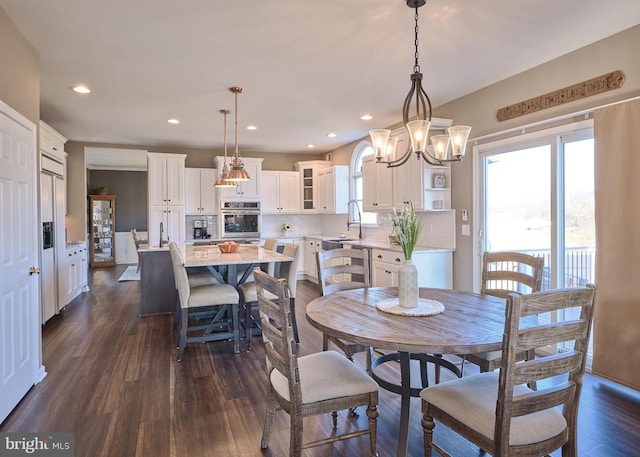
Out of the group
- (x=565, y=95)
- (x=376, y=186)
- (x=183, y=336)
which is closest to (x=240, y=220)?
(x=376, y=186)

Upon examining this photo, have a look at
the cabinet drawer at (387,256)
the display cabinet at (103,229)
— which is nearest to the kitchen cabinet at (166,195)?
the cabinet drawer at (387,256)

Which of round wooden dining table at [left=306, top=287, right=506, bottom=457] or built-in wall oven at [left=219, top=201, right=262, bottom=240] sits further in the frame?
built-in wall oven at [left=219, top=201, right=262, bottom=240]

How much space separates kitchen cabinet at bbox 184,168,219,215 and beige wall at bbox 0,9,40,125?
3.86m

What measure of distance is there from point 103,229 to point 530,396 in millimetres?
10782

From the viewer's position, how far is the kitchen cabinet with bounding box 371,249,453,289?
426cm

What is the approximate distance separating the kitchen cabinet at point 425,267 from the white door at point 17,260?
335 centimetres

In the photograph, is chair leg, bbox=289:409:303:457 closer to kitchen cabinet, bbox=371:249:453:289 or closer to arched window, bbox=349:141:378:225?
kitchen cabinet, bbox=371:249:453:289

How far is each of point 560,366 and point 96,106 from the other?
5149 millimetres

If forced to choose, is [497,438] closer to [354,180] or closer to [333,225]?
[354,180]

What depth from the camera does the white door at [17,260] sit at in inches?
91.4

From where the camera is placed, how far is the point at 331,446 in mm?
2084

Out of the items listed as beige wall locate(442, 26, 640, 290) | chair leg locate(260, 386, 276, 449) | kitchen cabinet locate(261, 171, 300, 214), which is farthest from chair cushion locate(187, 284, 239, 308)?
kitchen cabinet locate(261, 171, 300, 214)

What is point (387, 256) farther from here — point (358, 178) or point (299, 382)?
point (299, 382)

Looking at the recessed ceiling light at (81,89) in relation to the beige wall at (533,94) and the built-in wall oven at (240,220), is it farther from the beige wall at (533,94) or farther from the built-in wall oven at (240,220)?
the beige wall at (533,94)
